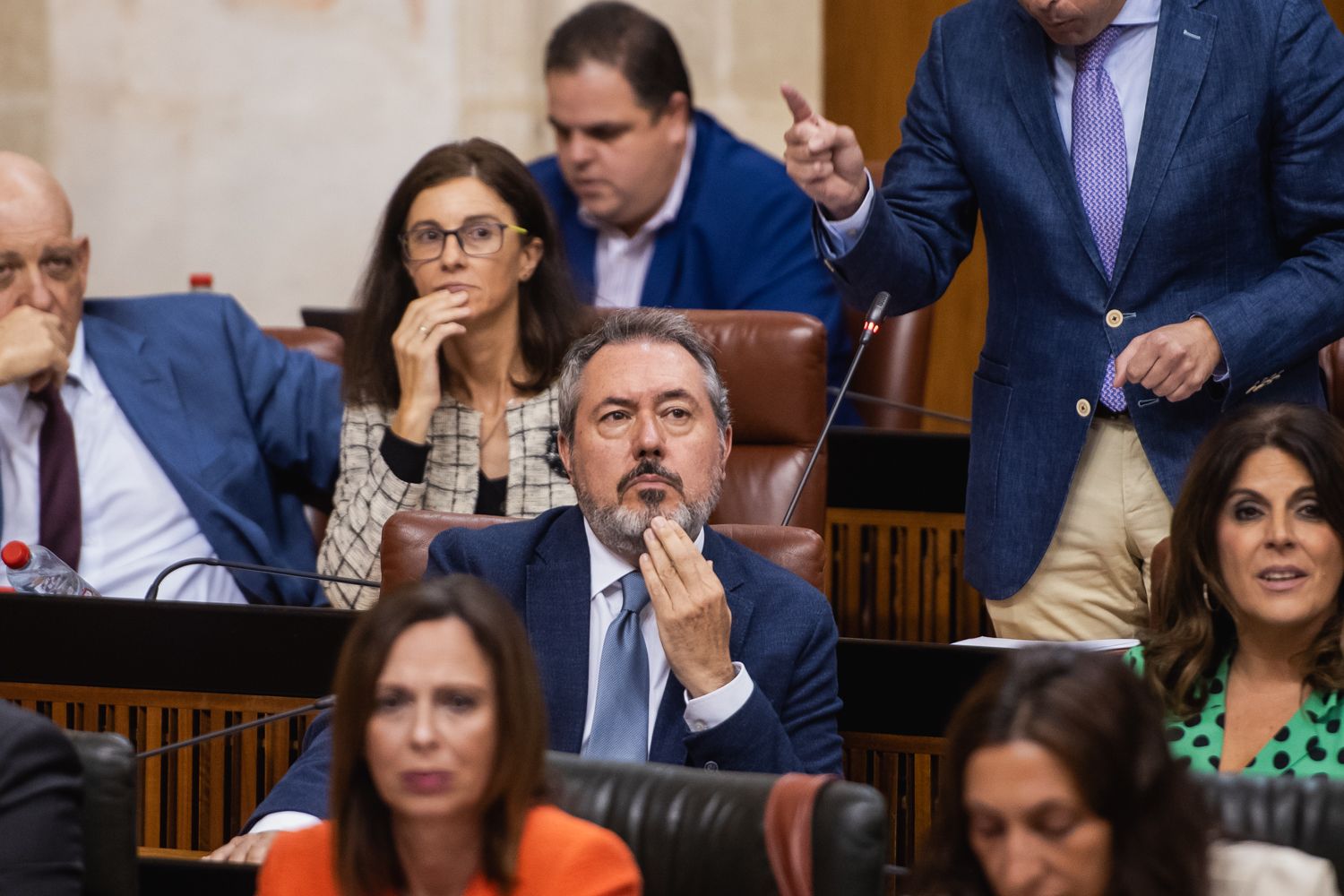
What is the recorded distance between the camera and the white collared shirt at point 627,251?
158 inches

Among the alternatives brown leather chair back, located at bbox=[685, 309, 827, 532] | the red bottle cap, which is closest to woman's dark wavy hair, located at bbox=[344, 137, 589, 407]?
brown leather chair back, located at bbox=[685, 309, 827, 532]

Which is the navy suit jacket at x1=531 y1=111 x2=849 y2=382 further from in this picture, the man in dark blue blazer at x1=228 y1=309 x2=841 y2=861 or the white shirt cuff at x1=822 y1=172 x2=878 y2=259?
the man in dark blue blazer at x1=228 y1=309 x2=841 y2=861

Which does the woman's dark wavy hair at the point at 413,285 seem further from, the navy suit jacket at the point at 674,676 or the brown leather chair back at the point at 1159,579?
the brown leather chair back at the point at 1159,579

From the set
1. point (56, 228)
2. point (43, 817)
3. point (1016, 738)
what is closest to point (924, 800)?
point (1016, 738)

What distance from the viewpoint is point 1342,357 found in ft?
11.0

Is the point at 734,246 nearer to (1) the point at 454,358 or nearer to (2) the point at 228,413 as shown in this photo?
(1) the point at 454,358

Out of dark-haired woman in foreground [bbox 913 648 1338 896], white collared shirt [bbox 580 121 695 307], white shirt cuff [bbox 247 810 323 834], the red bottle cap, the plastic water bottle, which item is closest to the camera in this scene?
dark-haired woman in foreground [bbox 913 648 1338 896]

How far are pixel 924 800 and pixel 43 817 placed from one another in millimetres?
1056

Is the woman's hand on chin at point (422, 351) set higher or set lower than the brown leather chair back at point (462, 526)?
higher

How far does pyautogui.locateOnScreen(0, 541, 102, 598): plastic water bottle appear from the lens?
2844mm

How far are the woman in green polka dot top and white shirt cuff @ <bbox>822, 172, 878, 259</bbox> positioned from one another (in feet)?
1.84

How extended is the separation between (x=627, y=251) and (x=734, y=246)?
0.25m

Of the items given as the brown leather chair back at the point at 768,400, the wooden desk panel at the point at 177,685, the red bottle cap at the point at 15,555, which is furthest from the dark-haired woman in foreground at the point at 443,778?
the brown leather chair back at the point at 768,400

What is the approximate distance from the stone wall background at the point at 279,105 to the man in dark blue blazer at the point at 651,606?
257 cm
